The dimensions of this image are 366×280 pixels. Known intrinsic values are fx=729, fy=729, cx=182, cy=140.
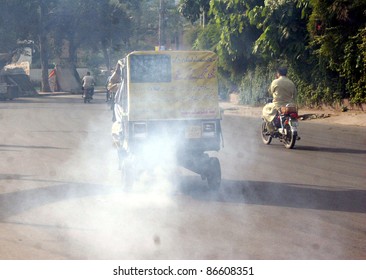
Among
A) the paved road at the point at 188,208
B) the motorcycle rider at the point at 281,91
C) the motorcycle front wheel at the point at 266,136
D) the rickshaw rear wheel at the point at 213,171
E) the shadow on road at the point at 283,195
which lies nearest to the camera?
the paved road at the point at 188,208

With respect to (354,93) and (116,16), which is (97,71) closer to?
(116,16)

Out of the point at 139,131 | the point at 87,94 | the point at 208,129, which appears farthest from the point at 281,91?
the point at 87,94

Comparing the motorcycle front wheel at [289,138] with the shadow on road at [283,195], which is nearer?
the shadow on road at [283,195]

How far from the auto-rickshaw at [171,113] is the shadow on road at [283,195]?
1.15 ft

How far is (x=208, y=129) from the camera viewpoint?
11211 mm

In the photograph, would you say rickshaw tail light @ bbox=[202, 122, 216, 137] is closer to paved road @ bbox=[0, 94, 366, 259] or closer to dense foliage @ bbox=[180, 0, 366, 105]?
paved road @ bbox=[0, 94, 366, 259]

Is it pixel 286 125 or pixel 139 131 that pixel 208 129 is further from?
pixel 286 125

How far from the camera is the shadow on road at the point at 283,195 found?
10148 mm

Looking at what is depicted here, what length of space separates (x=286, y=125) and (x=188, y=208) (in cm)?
779

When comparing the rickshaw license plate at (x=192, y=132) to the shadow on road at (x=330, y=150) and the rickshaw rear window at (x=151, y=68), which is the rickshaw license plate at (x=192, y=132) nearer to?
the rickshaw rear window at (x=151, y=68)

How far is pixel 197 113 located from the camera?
37.1ft

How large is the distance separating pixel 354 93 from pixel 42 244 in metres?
21.1

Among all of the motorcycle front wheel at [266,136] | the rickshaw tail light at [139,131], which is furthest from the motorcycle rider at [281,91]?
the rickshaw tail light at [139,131]

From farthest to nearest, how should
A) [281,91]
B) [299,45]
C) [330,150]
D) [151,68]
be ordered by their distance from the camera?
[299,45] → [281,91] → [330,150] → [151,68]
